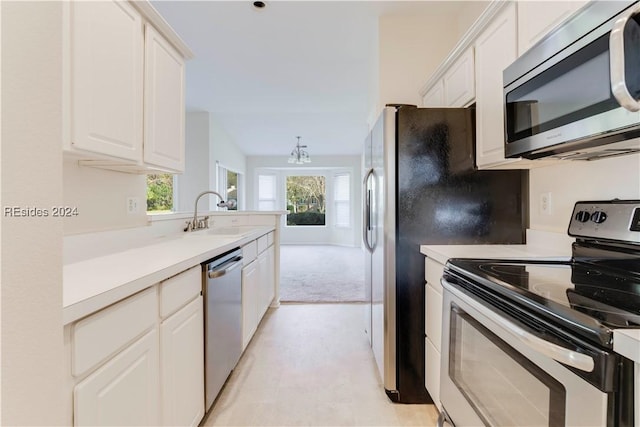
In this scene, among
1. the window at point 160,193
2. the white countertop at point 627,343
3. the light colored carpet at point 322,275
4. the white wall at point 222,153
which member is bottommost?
the light colored carpet at point 322,275

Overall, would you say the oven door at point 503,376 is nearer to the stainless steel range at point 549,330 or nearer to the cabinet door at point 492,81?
the stainless steel range at point 549,330

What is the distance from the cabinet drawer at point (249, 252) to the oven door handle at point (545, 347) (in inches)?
63.4

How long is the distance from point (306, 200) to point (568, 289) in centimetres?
808

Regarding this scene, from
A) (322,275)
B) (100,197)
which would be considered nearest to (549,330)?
(100,197)

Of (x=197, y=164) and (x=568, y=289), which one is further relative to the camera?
(x=197, y=164)

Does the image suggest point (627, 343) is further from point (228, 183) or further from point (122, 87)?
point (228, 183)

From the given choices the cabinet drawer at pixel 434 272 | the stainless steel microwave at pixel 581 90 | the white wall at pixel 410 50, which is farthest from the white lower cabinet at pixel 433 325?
the white wall at pixel 410 50

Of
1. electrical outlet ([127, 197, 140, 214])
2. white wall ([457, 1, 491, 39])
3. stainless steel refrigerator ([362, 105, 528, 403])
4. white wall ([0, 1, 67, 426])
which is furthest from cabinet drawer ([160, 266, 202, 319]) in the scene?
white wall ([457, 1, 491, 39])

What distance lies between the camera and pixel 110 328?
909mm

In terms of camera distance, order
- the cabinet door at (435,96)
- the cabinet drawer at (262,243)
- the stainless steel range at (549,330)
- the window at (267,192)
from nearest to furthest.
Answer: the stainless steel range at (549,330)
the cabinet door at (435,96)
the cabinet drawer at (262,243)
the window at (267,192)

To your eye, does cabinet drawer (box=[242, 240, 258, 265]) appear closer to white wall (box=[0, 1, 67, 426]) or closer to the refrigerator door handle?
the refrigerator door handle

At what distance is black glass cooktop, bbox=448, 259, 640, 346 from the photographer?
67cm

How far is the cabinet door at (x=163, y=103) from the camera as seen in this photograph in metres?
1.70

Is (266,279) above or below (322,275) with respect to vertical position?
above
